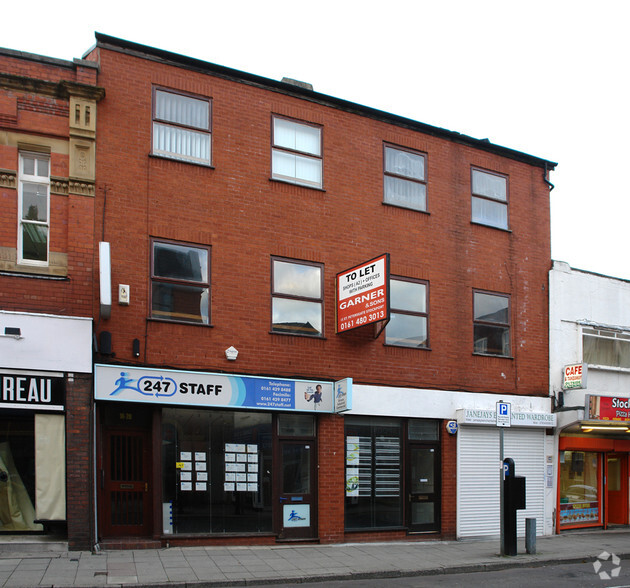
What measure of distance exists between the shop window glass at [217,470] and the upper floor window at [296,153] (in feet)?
16.6

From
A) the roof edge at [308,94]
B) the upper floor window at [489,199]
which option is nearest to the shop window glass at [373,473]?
the upper floor window at [489,199]

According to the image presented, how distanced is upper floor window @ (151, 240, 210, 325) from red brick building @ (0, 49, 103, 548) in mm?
1298

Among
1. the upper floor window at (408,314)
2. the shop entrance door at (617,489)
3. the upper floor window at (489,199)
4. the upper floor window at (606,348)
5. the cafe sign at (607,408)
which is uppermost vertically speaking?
the upper floor window at (489,199)

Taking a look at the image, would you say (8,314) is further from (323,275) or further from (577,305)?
(577,305)

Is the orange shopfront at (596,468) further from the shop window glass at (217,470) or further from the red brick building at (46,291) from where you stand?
the red brick building at (46,291)

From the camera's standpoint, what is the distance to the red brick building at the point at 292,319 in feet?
44.7

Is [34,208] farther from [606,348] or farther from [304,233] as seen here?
[606,348]

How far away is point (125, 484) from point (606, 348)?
13.1 metres

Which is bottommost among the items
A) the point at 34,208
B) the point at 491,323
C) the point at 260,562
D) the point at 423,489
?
the point at 260,562

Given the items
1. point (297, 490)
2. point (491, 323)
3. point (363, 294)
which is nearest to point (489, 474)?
point (491, 323)

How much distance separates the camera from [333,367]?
51.0 feet

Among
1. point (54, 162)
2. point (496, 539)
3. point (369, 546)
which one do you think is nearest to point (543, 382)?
point (496, 539)

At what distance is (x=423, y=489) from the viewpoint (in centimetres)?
1648

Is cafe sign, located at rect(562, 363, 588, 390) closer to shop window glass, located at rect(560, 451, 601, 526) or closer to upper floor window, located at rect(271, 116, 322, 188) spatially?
shop window glass, located at rect(560, 451, 601, 526)
